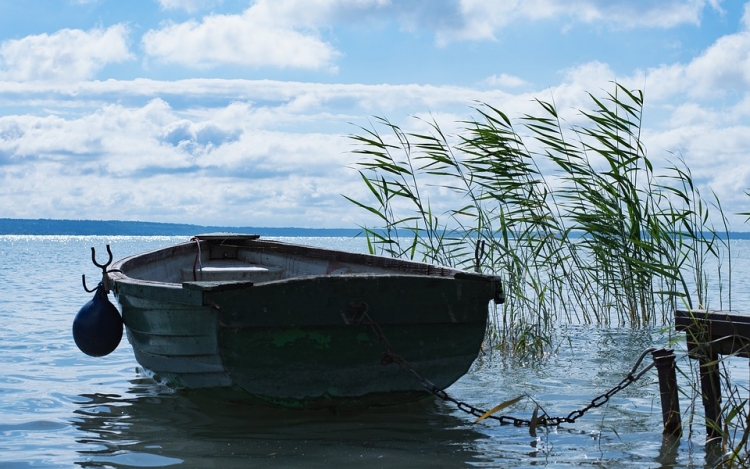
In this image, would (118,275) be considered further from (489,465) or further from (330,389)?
(489,465)

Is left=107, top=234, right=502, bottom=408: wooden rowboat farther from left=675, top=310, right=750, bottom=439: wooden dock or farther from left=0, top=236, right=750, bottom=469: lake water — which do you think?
left=675, top=310, right=750, bottom=439: wooden dock

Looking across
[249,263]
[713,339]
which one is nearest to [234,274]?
[249,263]

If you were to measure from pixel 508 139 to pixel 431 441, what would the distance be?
3849 mm

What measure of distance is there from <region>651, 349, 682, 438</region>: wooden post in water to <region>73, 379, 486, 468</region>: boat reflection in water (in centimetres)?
106

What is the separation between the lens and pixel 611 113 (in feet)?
25.8

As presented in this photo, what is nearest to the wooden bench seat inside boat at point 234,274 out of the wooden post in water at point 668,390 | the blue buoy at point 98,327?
the blue buoy at point 98,327

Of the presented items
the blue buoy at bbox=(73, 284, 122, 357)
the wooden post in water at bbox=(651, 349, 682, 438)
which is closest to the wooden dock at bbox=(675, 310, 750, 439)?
the wooden post in water at bbox=(651, 349, 682, 438)

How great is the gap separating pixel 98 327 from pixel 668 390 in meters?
4.01

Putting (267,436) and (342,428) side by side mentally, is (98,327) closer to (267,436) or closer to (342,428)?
Result: (267,436)

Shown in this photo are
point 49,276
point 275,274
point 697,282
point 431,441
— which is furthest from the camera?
point 49,276

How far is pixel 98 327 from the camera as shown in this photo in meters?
6.16

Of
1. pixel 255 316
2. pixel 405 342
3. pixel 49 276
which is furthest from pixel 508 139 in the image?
pixel 49 276

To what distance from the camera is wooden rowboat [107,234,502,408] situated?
455 cm

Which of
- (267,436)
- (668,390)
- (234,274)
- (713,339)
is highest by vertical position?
(234,274)
